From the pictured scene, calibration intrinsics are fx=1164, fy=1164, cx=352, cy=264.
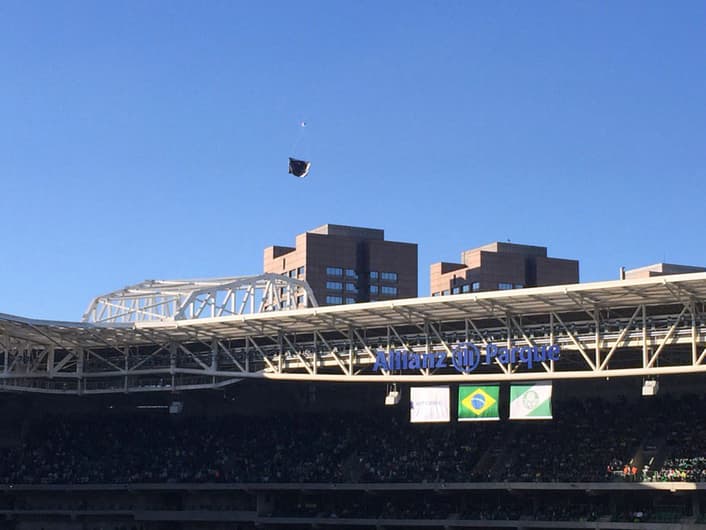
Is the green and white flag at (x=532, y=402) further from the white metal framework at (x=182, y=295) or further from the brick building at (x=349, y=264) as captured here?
the brick building at (x=349, y=264)

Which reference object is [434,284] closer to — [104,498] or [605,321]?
[104,498]

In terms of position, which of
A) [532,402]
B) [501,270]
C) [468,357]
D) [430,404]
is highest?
[501,270]

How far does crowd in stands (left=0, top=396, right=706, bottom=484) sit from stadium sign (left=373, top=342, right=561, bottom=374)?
7174 mm

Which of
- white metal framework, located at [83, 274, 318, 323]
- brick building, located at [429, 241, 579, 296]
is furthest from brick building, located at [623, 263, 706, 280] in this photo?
white metal framework, located at [83, 274, 318, 323]

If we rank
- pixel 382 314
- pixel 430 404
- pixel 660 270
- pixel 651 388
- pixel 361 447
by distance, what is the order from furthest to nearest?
pixel 660 270, pixel 361 447, pixel 430 404, pixel 382 314, pixel 651 388

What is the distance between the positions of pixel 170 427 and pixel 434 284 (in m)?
56.2

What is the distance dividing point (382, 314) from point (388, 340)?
73.7 inches

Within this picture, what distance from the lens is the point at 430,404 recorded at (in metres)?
59.2

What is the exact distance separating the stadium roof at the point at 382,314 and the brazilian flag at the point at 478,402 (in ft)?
12.6

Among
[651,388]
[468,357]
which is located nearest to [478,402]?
[468,357]

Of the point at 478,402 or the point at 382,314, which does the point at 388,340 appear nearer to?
the point at 382,314

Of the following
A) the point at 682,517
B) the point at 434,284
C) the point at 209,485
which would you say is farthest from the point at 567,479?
the point at 434,284

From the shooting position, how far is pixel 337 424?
72438 millimetres

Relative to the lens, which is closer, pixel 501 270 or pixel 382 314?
pixel 382 314
